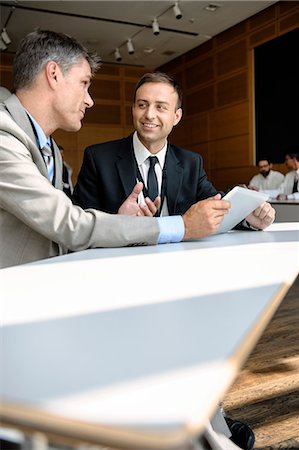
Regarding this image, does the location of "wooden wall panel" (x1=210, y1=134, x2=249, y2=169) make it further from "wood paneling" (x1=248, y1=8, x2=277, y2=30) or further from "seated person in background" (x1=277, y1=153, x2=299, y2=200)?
"wood paneling" (x1=248, y1=8, x2=277, y2=30)

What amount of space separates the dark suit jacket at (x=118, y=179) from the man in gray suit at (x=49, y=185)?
0.27 m

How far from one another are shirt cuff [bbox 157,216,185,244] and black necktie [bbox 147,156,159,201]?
0.51 m

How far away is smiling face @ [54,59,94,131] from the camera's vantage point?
1.59 meters

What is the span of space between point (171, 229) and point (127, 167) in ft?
→ 2.00

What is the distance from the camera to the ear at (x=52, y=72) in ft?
5.09

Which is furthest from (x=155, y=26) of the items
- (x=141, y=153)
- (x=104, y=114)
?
(x=141, y=153)

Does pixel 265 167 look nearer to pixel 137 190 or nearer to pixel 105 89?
pixel 105 89

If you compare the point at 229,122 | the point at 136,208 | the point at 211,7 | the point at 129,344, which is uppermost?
the point at 211,7

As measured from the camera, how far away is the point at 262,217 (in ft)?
5.88

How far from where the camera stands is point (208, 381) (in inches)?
17.1

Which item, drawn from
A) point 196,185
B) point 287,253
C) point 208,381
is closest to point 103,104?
point 196,185

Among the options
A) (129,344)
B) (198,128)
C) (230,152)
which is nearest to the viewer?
(129,344)

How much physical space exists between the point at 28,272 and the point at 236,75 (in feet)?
30.6

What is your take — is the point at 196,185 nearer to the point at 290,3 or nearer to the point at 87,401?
the point at 87,401
